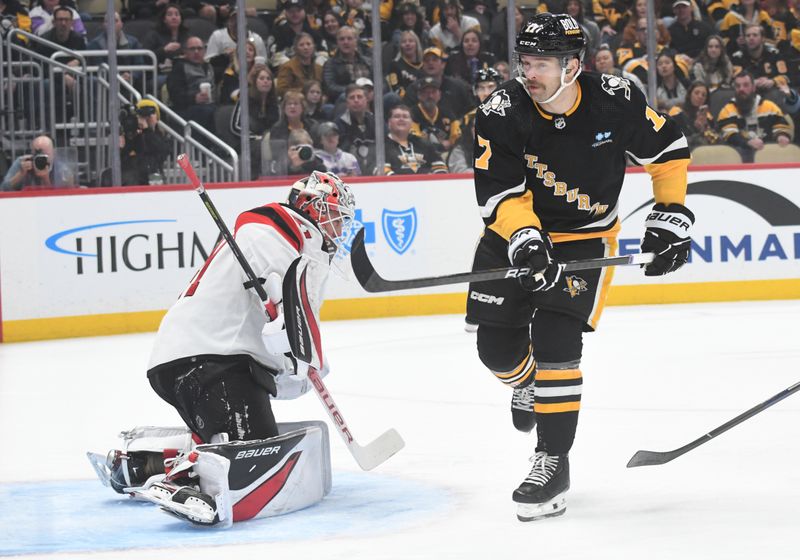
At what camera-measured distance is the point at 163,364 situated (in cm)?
340

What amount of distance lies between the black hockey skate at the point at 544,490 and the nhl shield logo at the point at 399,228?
4.71 m

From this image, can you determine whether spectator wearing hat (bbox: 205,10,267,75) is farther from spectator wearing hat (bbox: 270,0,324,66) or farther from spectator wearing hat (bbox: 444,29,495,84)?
spectator wearing hat (bbox: 444,29,495,84)

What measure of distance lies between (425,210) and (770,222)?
2235 mm

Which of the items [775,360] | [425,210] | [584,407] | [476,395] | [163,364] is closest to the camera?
[163,364]

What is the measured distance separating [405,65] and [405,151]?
619mm

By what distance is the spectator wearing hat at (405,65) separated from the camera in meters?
8.34

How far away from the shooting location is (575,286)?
3412 mm

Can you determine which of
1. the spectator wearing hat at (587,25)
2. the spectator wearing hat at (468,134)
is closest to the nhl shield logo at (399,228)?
the spectator wearing hat at (468,134)

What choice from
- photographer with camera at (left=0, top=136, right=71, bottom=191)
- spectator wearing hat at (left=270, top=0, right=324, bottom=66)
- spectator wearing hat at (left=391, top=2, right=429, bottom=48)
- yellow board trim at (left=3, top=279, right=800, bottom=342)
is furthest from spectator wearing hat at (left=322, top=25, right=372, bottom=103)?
photographer with camera at (left=0, top=136, right=71, bottom=191)

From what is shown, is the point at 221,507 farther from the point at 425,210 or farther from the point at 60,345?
the point at 425,210

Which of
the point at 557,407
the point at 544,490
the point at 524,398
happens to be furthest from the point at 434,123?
the point at 544,490

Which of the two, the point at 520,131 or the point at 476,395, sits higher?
the point at 520,131

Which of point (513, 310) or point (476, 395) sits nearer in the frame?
point (513, 310)

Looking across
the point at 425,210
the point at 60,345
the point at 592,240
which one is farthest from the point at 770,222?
the point at 592,240
